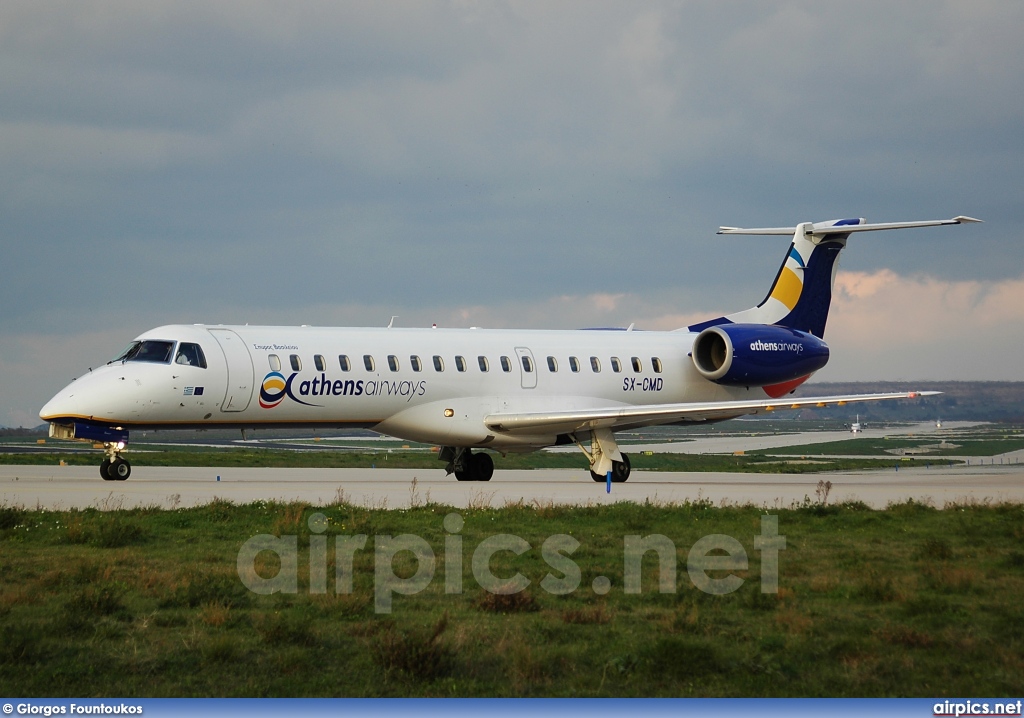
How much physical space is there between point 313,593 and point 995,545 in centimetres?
992

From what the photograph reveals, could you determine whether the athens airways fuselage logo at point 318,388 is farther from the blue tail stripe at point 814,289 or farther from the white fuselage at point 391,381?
the blue tail stripe at point 814,289

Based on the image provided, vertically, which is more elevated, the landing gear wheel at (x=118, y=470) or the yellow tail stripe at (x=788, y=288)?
the yellow tail stripe at (x=788, y=288)

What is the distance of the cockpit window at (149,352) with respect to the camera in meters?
26.9

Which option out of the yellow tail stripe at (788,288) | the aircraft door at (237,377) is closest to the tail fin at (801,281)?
the yellow tail stripe at (788,288)

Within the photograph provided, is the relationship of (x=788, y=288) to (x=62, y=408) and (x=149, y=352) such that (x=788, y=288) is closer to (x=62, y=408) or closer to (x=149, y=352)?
(x=149, y=352)

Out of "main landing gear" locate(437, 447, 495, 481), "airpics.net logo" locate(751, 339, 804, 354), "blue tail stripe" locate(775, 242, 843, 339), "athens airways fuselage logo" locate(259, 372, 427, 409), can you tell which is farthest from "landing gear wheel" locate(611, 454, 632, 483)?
"blue tail stripe" locate(775, 242, 843, 339)

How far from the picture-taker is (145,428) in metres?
27.0

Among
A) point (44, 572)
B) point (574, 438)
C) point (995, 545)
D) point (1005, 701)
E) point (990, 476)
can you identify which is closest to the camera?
point (1005, 701)

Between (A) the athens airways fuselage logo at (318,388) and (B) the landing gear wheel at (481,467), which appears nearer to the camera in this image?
(A) the athens airways fuselage logo at (318,388)

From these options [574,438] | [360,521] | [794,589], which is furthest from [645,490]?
[794,589]

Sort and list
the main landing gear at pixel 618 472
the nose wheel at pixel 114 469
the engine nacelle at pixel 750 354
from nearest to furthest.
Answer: the nose wheel at pixel 114 469 < the main landing gear at pixel 618 472 < the engine nacelle at pixel 750 354

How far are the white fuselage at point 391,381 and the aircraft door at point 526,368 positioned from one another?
0.04 metres

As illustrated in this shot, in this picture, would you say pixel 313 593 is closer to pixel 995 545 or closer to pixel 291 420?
pixel 995 545

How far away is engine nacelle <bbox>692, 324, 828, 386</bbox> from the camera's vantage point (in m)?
34.6
